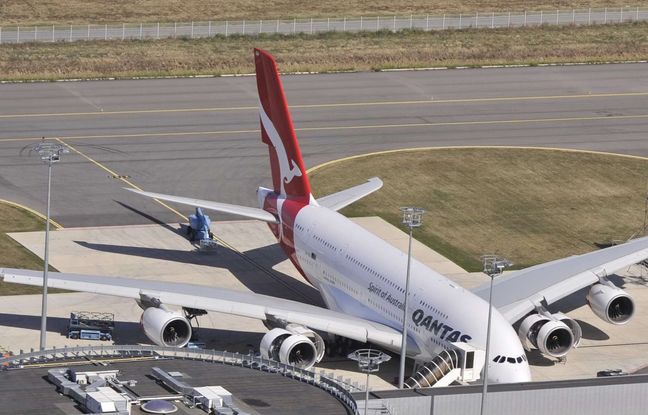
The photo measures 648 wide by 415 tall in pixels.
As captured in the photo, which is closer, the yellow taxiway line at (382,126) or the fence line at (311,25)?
the yellow taxiway line at (382,126)

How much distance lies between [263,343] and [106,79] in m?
71.4

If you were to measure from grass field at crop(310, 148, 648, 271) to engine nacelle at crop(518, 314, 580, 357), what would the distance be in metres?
18.8

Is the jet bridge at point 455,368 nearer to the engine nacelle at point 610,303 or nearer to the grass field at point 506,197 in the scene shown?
the engine nacelle at point 610,303

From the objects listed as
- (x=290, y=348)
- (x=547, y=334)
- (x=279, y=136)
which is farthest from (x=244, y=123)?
(x=290, y=348)

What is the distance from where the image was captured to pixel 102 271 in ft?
344

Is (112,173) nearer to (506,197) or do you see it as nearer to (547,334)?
(506,197)

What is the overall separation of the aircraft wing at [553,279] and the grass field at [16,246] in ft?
90.3

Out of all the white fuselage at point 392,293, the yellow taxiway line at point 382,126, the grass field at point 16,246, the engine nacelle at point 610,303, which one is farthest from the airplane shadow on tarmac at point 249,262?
the yellow taxiway line at point 382,126

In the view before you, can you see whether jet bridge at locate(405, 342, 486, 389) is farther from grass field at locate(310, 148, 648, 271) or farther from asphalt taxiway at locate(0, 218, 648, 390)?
grass field at locate(310, 148, 648, 271)

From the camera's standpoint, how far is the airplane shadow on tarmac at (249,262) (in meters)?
104

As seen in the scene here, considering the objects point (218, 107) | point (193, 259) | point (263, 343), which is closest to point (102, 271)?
point (193, 259)

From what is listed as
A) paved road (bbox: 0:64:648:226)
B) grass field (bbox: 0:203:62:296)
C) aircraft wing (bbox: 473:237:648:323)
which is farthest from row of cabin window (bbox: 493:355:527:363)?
paved road (bbox: 0:64:648:226)

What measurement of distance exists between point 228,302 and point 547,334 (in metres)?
17.2

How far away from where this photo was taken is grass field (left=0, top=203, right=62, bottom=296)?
101562 millimetres
